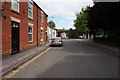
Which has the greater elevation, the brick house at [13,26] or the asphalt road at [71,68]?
the brick house at [13,26]

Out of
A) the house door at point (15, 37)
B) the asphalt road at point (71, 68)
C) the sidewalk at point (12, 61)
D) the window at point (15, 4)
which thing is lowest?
the asphalt road at point (71, 68)

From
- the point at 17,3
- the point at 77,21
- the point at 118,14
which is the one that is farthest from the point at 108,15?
the point at 77,21

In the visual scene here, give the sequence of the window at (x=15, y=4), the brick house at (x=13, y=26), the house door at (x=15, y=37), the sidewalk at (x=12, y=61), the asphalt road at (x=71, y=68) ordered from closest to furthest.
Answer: the asphalt road at (x=71, y=68)
the sidewalk at (x=12, y=61)
the brick house at (x=13, y=26)
the house door at (x=15, y=37)
the window at (x=15, y=4)

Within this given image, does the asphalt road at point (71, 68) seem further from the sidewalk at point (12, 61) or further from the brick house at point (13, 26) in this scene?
the brick house at point (13, 26)

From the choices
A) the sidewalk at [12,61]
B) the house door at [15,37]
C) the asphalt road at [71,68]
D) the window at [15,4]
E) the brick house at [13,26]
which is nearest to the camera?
the asphalt road at [71,68]

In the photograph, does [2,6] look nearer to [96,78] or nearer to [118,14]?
[96,78]

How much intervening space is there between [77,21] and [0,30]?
43536 millimetres

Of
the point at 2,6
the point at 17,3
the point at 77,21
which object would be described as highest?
the point at 77,21

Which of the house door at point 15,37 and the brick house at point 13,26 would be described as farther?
the house door at point 15,37

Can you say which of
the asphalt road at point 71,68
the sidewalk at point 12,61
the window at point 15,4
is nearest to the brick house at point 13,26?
the window at point 15,4

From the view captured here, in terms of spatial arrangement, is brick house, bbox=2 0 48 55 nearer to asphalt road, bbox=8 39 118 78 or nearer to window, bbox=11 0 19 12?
window, bbox=11 0 19 12

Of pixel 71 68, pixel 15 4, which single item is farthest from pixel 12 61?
pixel 15 4

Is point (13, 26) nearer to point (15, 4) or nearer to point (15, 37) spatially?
point (15, 37)

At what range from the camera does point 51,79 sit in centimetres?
356
